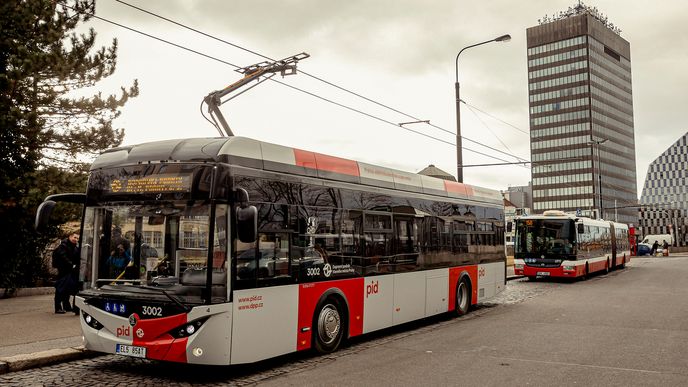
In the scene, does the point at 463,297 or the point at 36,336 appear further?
the point at 463,297

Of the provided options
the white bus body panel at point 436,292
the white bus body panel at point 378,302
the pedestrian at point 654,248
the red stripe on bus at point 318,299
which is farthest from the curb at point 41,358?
the pedestrian at point 654,248

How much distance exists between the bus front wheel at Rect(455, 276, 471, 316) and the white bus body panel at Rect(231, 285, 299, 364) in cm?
609

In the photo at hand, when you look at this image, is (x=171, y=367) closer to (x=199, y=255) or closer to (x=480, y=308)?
(x=199, y=255)

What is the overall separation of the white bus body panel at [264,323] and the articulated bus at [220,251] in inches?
0.6

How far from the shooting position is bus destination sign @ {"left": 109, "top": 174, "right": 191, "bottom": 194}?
7305mm

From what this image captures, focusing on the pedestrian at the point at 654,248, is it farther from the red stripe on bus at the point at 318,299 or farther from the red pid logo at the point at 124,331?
the red pid logo at the point at 124,331

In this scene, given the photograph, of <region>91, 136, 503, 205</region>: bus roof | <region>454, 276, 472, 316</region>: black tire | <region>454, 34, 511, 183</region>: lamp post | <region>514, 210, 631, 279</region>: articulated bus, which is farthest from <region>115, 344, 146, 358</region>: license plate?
<region>514, 210, 631, 279</region>: articulated bus

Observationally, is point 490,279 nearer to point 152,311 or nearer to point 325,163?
point 325,163

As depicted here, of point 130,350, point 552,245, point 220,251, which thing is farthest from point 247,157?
point 552,245

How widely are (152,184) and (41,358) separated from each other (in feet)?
9.49

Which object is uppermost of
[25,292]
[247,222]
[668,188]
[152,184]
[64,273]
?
[668,188]

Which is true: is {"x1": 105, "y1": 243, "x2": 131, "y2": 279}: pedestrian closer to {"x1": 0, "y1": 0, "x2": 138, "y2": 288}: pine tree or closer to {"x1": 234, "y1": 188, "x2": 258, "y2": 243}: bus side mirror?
{"x1": 234, "y1": 188, "x2": 258, "y2": 243}: bus side mirror

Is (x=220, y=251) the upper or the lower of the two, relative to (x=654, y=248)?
upper

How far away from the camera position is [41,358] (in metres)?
8.06
